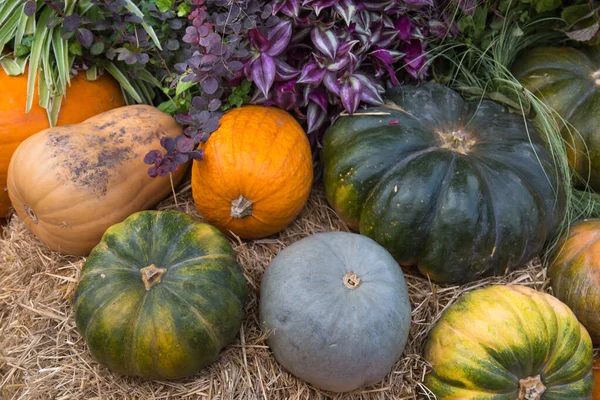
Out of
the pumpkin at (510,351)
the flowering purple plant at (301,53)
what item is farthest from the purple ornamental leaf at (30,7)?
the pumpkin at (510,351)

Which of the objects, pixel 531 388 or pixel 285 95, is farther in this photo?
pixel 285 95

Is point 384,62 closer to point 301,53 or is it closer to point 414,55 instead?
point 414,55

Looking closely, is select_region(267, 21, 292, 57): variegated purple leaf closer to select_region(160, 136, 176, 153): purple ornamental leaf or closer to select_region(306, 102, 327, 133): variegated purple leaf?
select_region(306, 102, 327, 133): variegated purple leaf

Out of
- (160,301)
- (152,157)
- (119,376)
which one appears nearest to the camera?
(160,301)

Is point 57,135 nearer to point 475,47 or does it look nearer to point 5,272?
point 5,272

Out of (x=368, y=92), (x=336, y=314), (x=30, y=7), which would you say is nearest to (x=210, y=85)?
(x=368, y=92)

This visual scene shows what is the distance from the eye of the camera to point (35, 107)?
2.51m

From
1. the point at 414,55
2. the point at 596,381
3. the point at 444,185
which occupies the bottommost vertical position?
the point at 596,381

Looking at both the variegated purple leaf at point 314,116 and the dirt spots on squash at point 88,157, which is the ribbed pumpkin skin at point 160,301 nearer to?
the dirt spots on squash at point 88,157

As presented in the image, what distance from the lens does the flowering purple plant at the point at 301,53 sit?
2.26 metres

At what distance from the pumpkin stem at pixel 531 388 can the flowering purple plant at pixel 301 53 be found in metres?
1.30

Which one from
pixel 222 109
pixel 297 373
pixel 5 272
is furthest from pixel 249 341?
pixel 5 272

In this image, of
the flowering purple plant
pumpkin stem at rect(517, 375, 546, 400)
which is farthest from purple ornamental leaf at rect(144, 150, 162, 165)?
pumpkin stem at rect(517, 375, 546, 400)

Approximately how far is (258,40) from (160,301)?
116 cm
